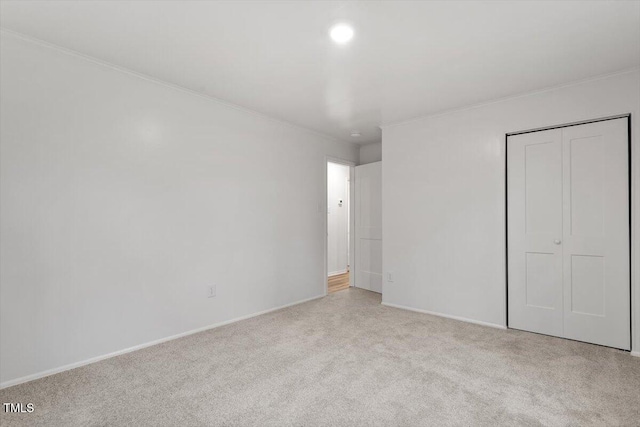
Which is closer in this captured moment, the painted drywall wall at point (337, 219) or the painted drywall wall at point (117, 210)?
the painted drywall wall at point (117, 210)

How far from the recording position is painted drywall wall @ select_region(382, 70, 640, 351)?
3.05 meters

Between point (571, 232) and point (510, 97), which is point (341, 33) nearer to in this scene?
point (510, 97)

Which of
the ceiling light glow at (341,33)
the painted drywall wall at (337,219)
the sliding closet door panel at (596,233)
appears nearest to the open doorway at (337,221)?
the painted drywall wall at (337,219)

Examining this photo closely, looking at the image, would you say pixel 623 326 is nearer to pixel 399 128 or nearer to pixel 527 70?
pixel 527 70

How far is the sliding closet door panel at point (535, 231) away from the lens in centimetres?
→ 316

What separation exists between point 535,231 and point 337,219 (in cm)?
392

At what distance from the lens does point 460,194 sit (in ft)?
12.3

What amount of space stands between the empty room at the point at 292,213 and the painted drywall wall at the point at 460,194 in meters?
0.02

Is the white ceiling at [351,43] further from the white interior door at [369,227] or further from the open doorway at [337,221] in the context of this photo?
the open doorway at [337,221]

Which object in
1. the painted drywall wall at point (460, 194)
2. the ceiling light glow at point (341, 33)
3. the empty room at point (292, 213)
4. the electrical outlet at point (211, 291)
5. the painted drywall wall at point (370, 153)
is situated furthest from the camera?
the painted drywall wall at point (370, 153)

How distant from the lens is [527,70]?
278cm

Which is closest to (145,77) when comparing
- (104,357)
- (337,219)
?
(104,357)

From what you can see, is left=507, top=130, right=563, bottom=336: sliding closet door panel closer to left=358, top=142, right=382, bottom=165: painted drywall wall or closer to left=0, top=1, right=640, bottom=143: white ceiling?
left=0, top=1, right=640, bottom=143: white ceiling

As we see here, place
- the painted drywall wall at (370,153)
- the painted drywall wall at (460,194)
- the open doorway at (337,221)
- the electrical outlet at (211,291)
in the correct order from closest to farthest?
the painted drywall wall at (460,194), the electrical outlet at (211,291), the painted drywall wall at (370,153), the open doorway at (337,221)
